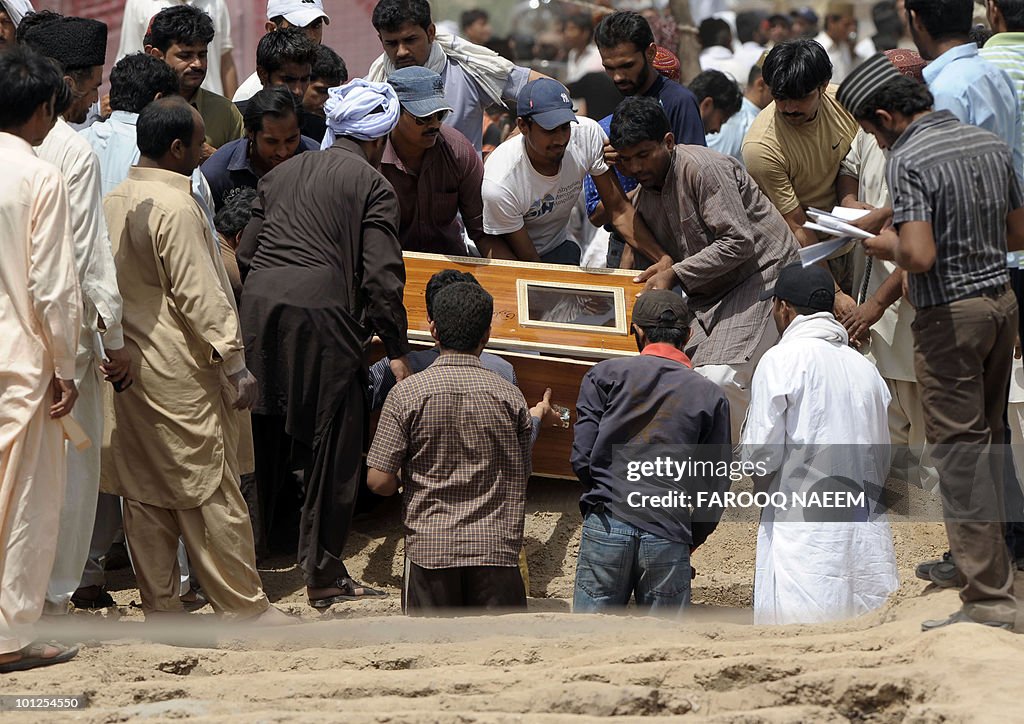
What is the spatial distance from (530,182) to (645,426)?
72.4 inches

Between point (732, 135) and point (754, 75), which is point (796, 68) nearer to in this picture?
point (732, 135)

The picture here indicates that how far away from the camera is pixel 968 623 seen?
4125 millimetres

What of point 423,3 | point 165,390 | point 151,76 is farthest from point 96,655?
point 423,3

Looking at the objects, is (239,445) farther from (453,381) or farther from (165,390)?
(453,381)

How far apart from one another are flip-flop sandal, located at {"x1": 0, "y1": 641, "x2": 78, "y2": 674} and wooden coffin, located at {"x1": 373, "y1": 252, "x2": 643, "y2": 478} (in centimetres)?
233

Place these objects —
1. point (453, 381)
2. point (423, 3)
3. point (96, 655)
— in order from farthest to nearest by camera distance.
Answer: point (423, 3) < point (453, 381) < point (96, 655)

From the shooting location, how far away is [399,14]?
22.1 ft

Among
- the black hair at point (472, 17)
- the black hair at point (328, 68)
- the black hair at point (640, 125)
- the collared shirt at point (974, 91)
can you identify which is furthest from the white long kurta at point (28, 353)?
the black hair at point (472, 17)

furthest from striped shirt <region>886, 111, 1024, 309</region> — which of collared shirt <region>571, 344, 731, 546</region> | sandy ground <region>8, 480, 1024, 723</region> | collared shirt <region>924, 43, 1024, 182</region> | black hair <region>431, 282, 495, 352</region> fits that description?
black hair <region>431, 282, 495, 352</region>

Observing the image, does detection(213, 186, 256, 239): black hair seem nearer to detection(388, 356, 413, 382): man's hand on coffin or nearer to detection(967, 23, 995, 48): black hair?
detection(388, 356, 413, 382): man's hand on coffin

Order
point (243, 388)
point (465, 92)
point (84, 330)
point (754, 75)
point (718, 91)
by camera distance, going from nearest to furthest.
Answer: point (84, 330) < point (243, 388) < point (465, 92) < point (718, 91) < point (754, 75)

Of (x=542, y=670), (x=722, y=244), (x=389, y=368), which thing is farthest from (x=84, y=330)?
(x=722, y=244)

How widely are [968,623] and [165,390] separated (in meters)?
2.87

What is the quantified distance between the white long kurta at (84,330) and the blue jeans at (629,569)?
1.80 meters
